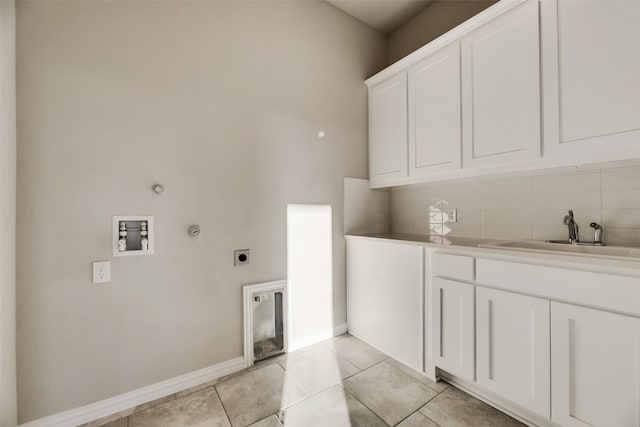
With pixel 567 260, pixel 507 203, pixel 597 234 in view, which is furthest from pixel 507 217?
pixel 567 260

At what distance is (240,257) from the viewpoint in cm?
196

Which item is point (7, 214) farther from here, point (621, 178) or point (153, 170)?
point (621, 178)

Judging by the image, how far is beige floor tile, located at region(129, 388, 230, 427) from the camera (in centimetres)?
145

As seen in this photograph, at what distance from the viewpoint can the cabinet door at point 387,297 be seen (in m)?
1.88

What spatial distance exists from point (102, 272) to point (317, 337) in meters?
1.64

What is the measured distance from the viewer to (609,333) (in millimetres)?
1118

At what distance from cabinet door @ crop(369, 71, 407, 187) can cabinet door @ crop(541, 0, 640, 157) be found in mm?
969

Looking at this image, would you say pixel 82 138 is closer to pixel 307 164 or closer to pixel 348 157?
pixel 307 164

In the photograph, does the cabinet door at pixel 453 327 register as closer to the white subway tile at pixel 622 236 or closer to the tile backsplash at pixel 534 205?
the tile backsplash at pixel 534 205

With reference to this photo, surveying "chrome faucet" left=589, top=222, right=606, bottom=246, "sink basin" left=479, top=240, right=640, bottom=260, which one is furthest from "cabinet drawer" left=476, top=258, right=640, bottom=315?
"chrome faucet" left=589, top=222, right=606, bottom=246

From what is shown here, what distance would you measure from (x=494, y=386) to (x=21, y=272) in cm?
254

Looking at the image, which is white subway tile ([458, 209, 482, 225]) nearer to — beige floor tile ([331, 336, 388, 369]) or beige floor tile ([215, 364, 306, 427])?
beige floor tile ([331, 336, 388, 369])

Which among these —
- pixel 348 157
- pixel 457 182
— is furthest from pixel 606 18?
pixel 348 157

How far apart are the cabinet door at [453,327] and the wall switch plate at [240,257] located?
4.32 ft
